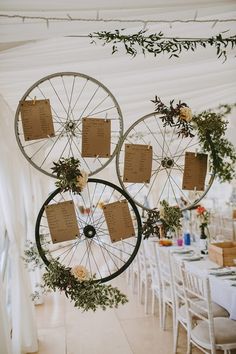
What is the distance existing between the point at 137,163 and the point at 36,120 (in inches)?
16.1

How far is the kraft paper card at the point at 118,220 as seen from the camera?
1306 mm

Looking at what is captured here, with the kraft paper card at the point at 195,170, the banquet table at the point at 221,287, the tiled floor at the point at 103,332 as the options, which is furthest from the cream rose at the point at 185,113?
the tiled floor at the point at 103,332

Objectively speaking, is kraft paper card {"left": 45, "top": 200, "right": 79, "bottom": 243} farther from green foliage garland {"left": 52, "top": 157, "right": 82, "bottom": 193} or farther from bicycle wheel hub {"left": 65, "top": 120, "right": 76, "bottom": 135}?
bicycle wheel hub {"left": 65, "top": 120, "right": 76, "bottom": 135}

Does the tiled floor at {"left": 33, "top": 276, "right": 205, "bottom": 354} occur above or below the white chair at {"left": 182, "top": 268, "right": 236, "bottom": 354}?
below

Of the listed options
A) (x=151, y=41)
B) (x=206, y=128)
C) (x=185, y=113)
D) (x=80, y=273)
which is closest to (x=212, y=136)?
(x=206, y=128)

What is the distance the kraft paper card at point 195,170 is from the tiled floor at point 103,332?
248cm

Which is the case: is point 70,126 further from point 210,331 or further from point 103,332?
point 103,332

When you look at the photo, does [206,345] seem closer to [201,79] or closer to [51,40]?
[201,79]

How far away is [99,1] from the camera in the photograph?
1.26m

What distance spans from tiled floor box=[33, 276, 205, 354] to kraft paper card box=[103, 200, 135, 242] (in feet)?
8.02

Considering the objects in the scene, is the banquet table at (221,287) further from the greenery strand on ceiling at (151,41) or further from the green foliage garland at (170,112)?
the greenery strand on ceiling at (151,41)

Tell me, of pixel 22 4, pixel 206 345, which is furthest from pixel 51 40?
pixel 206 345

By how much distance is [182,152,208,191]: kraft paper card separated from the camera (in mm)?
1375

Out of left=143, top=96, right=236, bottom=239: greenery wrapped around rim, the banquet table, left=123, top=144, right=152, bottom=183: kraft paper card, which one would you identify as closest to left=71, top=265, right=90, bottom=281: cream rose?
left=143, top=96, right=236, bottom=239: greenery wrapped around rim
